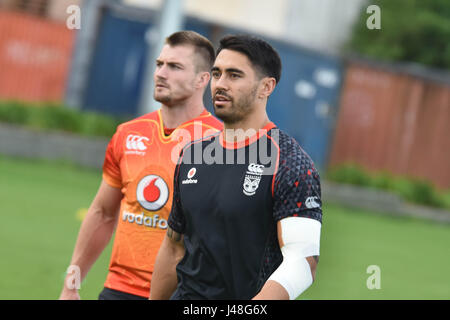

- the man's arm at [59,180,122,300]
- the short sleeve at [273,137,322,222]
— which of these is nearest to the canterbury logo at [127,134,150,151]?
the man's arm at [59,180,122,300]

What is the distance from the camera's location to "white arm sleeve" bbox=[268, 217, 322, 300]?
341 cm

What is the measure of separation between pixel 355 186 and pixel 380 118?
6.24m

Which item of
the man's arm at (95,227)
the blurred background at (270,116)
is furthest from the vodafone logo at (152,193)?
the blurred background at (270,116)

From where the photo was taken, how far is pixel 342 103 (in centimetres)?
2520

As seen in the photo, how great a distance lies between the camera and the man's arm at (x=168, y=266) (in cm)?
398

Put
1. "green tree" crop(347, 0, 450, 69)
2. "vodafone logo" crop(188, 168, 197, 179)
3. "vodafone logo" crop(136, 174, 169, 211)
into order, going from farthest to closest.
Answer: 1. "green tree" crop(347, 0, 450, 69)
2. "vodafone logo" crop(136, 174, 169, 211)
3. "vodafone logo" crop(188, 168, 197, 179)

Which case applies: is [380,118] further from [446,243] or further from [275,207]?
[275,207]

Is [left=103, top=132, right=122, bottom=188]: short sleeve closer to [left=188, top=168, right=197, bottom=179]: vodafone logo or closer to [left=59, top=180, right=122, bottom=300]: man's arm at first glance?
[left=59, top=180, right=122, bottom=300]: man's arm

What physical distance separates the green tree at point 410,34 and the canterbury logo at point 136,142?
31.3 meters

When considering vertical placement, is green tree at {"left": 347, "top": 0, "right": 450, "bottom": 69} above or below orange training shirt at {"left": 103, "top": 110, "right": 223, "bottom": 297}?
above
